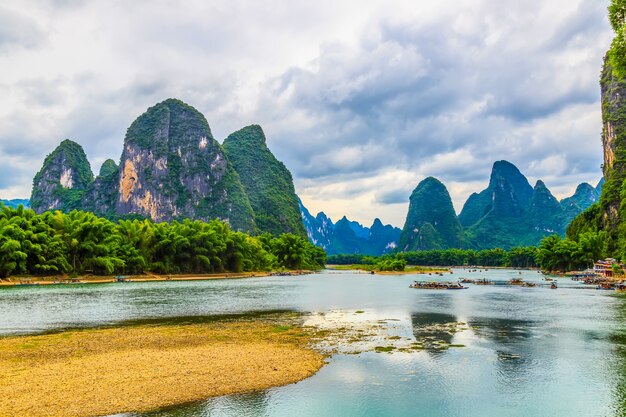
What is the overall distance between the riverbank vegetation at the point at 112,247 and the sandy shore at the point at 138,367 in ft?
143

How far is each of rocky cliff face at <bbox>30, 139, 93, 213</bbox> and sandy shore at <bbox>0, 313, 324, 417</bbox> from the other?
188062mm

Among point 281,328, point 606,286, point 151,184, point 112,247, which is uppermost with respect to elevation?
point 151,184

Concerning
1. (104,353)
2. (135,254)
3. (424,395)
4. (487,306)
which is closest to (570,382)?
(424,395)

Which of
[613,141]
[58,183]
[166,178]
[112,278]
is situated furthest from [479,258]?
[58,183]

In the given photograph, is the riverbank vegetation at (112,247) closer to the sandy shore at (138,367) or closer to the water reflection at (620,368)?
the sandy shore at (138,367)

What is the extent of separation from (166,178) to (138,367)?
188371 mm

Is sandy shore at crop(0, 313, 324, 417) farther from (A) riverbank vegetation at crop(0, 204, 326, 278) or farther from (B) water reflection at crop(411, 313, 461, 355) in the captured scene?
(A) riverbank vegetation at crop(0, 204, 326, 278)

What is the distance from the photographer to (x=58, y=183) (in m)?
192

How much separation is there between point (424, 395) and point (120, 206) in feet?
657

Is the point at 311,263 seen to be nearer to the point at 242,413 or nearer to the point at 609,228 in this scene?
the point at 609,228

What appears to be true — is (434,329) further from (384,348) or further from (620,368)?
(620,368)

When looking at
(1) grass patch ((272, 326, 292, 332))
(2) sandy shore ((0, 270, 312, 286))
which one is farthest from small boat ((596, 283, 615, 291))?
(2) sandy shore ((0, 270, 312, 286))

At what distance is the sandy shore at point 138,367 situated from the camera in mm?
12289

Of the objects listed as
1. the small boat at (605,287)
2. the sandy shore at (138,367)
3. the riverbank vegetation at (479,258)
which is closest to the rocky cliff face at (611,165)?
the riverbank vegetation at (479,258)
